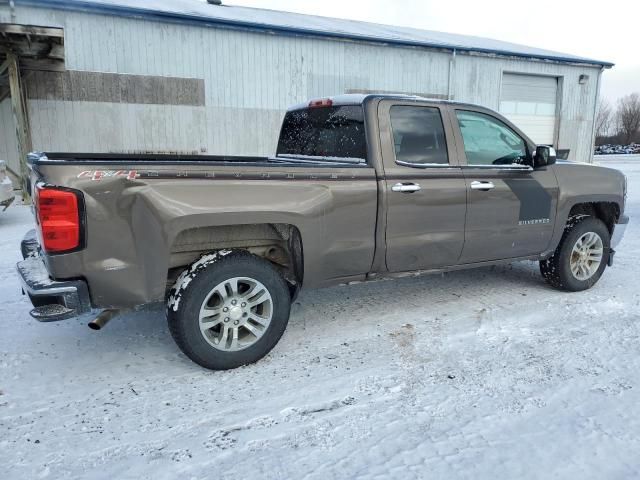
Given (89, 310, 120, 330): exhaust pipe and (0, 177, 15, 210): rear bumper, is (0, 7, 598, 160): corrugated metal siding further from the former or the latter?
(89, 310, 120, 330): exhaust pipe

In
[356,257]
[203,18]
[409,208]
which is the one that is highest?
[203,18]

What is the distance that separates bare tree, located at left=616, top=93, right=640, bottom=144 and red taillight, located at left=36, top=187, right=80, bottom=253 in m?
97.9

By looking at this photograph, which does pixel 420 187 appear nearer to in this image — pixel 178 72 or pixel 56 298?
pixel 56 298

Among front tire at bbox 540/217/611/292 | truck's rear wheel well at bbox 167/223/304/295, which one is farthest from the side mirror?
truck's rear wheel well at bbox 167/223/304/295

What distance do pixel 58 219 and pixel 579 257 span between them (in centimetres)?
475

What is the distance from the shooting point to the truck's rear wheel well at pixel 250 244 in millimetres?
3291

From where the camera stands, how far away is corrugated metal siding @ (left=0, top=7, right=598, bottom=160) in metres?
12.5

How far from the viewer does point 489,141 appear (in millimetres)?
4457

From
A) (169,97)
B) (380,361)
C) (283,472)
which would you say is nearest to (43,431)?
(283,472)

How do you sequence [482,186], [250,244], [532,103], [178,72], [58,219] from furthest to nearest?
[532,103]
[178,72]
[482,186]
[250,244]
[58,219]

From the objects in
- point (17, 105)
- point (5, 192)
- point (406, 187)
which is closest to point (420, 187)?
point (406, 187)

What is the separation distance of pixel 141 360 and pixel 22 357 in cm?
86

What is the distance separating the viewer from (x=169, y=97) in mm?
13430

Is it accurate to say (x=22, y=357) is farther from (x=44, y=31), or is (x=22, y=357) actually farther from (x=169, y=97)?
(x=169, y=97)
